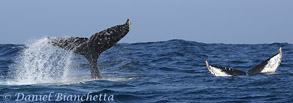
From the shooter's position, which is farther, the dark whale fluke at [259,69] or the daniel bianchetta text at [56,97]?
the dark whale fluke at [259,69]

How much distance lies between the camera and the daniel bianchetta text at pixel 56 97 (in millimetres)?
8961

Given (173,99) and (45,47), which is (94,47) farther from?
(173,99)

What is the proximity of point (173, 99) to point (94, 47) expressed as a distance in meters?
2.89

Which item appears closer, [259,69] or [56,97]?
[56,97]

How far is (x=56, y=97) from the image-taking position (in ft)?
30.2

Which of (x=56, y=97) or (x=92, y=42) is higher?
(x=92, y=42)

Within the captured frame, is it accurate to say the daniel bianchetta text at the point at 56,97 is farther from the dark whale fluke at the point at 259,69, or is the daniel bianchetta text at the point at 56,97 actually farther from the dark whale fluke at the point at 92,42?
the dark whale fluke at the point at 259,69

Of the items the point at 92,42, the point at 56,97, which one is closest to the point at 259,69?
the point at 92,42

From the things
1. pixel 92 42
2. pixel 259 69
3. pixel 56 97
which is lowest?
pixel 56 97

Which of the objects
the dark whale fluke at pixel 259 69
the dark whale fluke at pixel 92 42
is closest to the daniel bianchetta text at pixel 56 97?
the dark whale fluke at pixel 92 42

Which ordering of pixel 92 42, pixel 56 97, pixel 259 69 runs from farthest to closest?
pixel 259 69
pixel 92 42
pixel 56 97

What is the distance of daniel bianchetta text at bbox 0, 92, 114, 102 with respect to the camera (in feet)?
29.4

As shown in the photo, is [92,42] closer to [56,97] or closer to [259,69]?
[56,97]

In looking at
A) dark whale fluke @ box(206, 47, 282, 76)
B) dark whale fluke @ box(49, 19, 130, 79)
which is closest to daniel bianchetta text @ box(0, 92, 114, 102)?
dark whale fluke @ box(49, 19, 130, 79)
